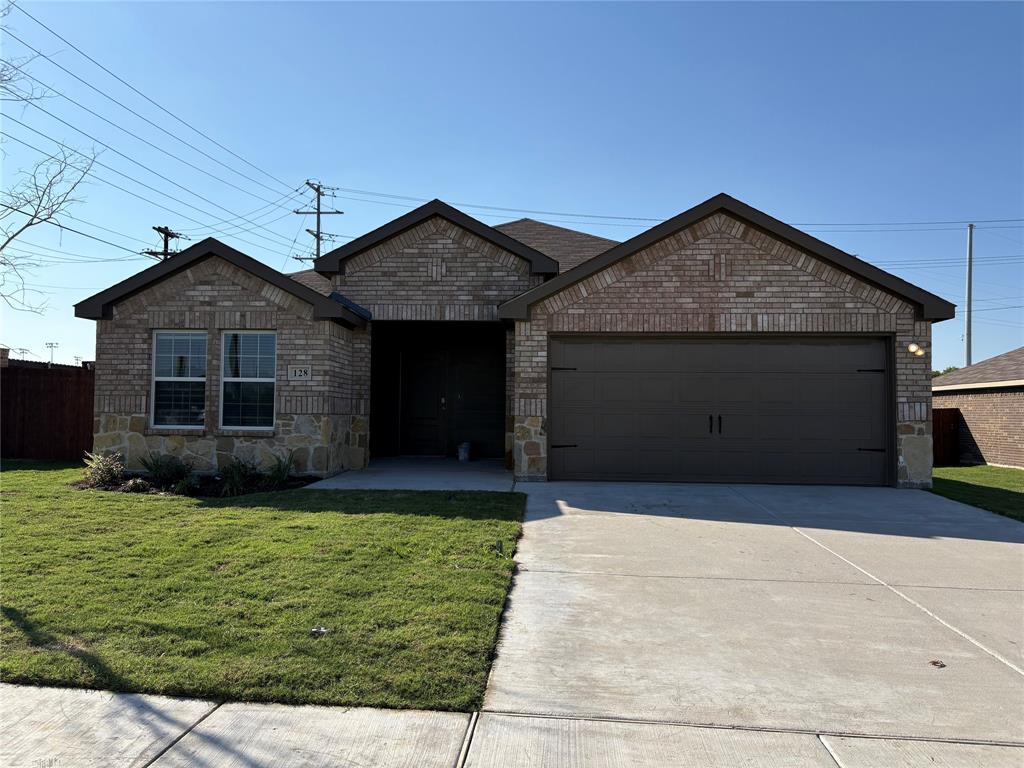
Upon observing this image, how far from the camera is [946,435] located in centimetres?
1920

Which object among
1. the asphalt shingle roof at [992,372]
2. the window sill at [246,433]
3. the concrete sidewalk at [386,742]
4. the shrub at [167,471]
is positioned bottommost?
the concrete sidewalk at [386,742]

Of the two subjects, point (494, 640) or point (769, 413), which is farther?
point (769, 413)

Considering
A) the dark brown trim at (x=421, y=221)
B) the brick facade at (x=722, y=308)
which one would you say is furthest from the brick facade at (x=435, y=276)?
the brick facade at (x=722, y=308)

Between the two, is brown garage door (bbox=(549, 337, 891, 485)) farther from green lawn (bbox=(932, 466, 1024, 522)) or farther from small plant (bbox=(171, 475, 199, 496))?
small plant (bbox=(171, 475, 199, 496))

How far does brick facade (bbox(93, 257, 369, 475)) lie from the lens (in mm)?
11250

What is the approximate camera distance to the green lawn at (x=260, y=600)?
356 centimetres

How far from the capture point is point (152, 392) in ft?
38.0

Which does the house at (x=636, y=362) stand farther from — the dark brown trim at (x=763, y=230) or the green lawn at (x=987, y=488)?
the green lawn at (x=987, y=488)

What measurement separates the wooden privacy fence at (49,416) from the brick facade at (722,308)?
9.88 meters

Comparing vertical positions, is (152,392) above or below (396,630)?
above

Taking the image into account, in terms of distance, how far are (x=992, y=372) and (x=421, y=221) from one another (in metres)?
16.6

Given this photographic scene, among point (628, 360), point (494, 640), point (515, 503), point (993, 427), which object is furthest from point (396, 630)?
→ point (993, 427)

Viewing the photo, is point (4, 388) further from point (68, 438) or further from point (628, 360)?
point (628, 360)

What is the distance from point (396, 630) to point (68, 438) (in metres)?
13.4
